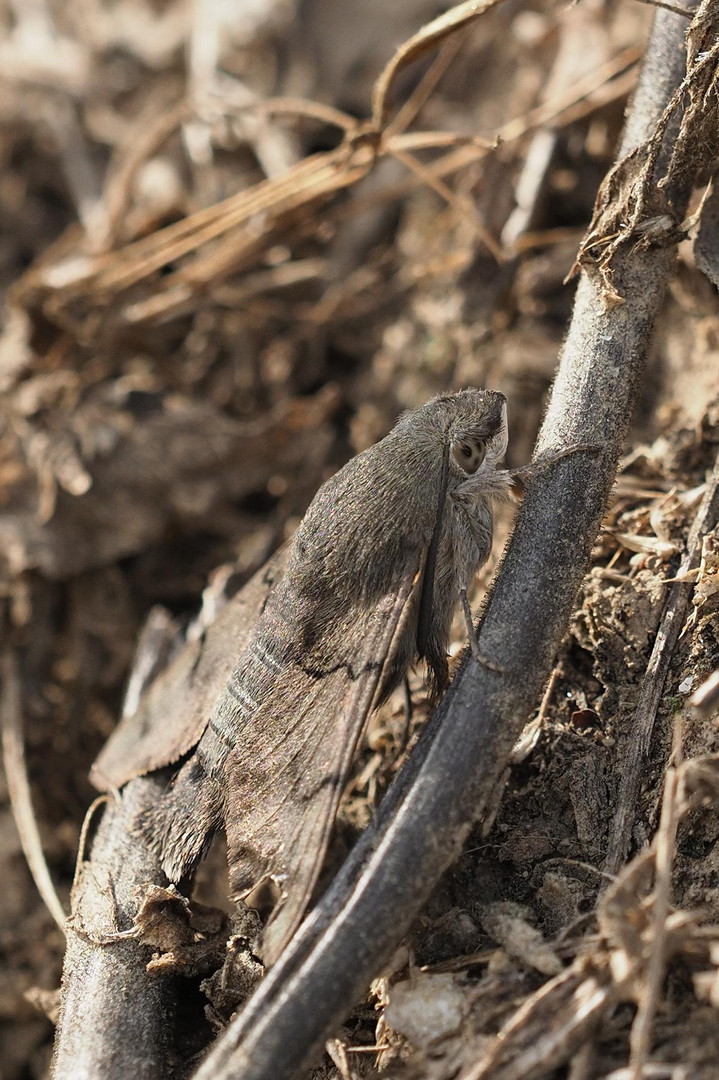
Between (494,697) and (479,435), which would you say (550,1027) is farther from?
(479,435)

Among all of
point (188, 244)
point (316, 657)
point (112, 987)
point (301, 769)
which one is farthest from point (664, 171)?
point (112, 987)

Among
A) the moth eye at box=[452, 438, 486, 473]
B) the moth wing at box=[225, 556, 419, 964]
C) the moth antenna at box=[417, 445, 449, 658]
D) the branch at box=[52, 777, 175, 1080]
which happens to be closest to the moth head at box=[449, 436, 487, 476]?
the moth eye at box=[452, 438, 486, 473]

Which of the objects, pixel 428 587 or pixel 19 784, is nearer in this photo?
pixel 428 587

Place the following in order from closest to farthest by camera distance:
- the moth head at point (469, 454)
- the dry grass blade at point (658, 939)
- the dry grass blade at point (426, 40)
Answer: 1. the dry grass blade at point (658, 939)
2. the dry grass blade at point (426, 40)
3. the moth head at point (469, 454)

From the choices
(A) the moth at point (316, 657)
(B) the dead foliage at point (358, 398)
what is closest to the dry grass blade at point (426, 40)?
(B) the dead foliage at point (358, 398)

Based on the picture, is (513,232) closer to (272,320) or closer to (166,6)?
(272,320)

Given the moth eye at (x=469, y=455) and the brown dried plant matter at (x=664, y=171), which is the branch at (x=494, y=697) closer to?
the brown dried plant matter at (x=664, y=171)

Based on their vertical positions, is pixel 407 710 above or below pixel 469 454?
below

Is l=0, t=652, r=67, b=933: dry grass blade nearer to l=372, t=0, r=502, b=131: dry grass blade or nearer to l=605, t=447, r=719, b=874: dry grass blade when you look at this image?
l=605, t=447, r=719, b=874: dry grass blade
